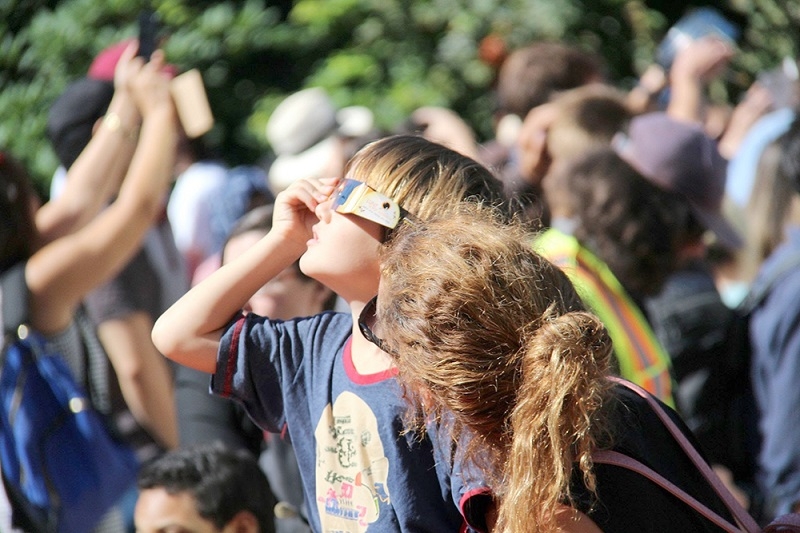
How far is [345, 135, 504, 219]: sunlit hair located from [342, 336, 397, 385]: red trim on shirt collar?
27cm

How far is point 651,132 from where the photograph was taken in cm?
372

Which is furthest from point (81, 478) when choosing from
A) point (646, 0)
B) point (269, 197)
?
point (646, 0)

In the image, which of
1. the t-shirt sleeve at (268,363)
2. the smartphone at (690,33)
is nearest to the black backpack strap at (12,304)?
the t-shirt sleeve at (268,363)

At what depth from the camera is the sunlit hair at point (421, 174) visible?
1.80 meters

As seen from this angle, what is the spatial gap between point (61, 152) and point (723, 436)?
2.81 m

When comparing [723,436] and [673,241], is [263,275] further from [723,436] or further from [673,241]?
[723,436]

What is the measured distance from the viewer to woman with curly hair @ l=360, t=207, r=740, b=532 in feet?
4.80

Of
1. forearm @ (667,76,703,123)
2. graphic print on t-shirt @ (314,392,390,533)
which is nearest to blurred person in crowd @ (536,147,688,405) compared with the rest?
graphic print on t-shirt @ (314,392,390,533)

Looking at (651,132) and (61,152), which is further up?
(61,152)

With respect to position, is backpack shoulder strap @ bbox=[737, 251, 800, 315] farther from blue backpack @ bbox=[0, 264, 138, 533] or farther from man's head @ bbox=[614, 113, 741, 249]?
blue backpack @ bbox=[0, 264, 138, 533]

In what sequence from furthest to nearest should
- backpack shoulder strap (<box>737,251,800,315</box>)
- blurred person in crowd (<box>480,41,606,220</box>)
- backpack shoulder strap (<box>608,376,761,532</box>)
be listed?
blurred person in crowd (<box>480,41,606,220</box>), backpack shoulder strap (<box>737,251,800,315</box>), backpack shoulder strap (<box>608,376,761,532</box>)

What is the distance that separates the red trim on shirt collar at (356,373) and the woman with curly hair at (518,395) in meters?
0.10

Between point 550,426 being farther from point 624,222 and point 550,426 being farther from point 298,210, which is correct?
point 624,222

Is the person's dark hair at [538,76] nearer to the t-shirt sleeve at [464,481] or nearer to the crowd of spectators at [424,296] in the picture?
the crowd of spectators at [424,296]
